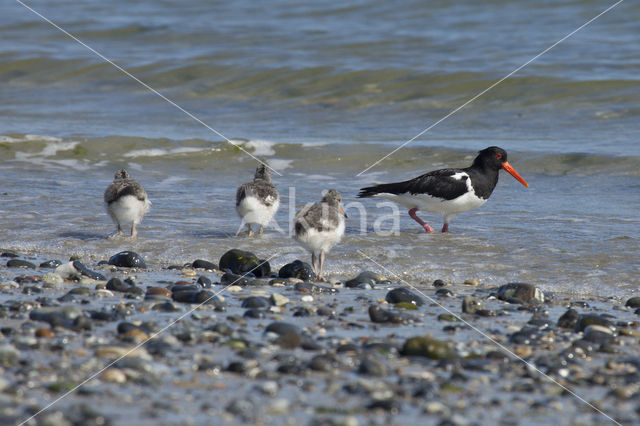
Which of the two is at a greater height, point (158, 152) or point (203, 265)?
point (158, 152)

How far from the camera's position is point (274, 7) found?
2589 cm

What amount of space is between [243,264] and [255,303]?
1472 mm

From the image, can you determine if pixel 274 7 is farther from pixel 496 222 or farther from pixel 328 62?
pixel 496 222

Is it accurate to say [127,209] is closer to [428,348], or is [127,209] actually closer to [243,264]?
[243,264]

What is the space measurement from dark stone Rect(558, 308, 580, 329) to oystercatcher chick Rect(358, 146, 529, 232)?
3.97 meters

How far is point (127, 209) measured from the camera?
863 centimetres

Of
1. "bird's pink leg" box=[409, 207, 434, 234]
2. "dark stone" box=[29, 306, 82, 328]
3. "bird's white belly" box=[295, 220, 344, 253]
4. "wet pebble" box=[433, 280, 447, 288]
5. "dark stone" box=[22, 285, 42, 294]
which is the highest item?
"bird's white belly" box=[295, 220, 344, 253]

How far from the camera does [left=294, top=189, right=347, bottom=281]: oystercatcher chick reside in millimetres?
7117

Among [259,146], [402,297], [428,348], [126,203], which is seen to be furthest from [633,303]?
[259,146]

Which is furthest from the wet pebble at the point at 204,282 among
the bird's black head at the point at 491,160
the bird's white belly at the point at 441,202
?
the bird's black head at the point at 491,160

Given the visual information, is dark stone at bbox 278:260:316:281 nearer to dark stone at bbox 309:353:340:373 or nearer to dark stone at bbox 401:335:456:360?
dark stone at bbox 401:335:456:360

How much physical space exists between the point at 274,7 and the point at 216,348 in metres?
22.5

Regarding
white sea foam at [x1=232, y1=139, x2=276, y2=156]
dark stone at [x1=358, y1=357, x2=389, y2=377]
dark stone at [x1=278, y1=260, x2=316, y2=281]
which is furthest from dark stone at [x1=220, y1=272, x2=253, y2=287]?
white sea foam at [x1=232, y1=139, x2=276, y2=156]

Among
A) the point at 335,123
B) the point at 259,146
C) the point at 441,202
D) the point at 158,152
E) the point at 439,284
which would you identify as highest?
the point at 335,123
